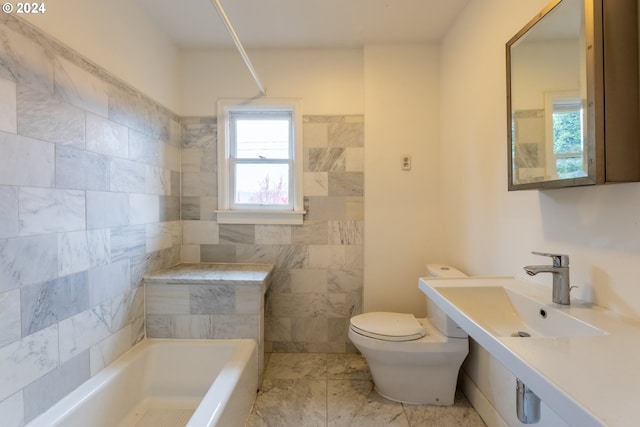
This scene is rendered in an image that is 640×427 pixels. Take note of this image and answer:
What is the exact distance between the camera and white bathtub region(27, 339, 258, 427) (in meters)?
1.31

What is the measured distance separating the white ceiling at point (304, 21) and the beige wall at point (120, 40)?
0.48 ft

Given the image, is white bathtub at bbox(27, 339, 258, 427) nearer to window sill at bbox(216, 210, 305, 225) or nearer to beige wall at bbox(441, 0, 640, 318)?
window sill at bbox(216, 210, 305, 225)

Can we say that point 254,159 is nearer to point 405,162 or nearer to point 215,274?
point 215,274

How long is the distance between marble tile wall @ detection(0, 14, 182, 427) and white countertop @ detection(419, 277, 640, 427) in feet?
5.55

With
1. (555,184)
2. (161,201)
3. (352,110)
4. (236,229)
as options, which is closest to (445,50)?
(352,110)

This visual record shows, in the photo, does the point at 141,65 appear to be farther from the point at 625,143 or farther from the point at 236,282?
the point at 625,143

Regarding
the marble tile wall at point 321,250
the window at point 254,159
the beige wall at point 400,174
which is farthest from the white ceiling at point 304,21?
the marble tile wall at point 321,250

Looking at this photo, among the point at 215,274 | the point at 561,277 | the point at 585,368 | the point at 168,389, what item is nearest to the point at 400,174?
the point at 561,277

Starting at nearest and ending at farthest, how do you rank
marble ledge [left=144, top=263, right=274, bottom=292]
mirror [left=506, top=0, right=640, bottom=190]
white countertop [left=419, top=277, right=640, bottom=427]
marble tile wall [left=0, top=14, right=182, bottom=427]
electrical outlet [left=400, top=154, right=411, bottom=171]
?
white countertop [left=419, top=277, right=640, bottom=427]
mirror [left=506, top=0, right=640, bottom=190]
marble tile wall [left=0, top=14, right=182, bottom=427]
marble ledge [left=144, top=263, right=274, bottom=292]
electrical outlet [left=400, top=154, right=411, bottom=171]

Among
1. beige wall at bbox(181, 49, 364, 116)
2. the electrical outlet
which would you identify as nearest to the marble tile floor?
the electrical outlet

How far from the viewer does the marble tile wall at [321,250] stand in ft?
7.97

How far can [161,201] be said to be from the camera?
219cm

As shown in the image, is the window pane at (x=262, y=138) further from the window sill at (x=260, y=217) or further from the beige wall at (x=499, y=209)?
the beige wall at (x=499, y=209)

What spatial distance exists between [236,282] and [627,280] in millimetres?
1826
